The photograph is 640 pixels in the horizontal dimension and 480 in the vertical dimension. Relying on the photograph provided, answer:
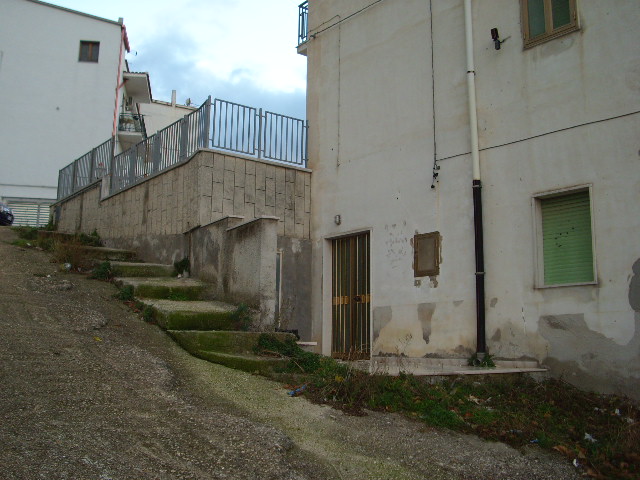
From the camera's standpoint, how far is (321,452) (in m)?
5.27

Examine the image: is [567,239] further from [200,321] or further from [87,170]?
[87,170]

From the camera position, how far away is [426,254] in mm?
9680

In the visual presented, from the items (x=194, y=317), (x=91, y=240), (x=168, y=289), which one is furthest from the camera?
(x=91, y=240)

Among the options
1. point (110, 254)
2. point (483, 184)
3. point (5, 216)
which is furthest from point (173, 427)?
point (5, 216)

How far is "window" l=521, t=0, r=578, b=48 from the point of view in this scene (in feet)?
27.5

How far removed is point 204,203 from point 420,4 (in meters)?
5.02

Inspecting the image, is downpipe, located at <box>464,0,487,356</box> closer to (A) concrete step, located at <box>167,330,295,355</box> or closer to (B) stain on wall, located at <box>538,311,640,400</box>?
(B) stain on wall, located at <box>538,311,640,400</box>

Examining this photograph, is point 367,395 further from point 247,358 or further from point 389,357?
point 389,357

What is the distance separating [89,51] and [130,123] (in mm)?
3563

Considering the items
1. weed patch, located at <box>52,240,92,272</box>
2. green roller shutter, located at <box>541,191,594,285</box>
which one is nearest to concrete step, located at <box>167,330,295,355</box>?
green roller shutter, located at <box>541,191,594,285</box>

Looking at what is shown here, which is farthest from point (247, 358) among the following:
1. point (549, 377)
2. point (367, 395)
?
point (549, 377)

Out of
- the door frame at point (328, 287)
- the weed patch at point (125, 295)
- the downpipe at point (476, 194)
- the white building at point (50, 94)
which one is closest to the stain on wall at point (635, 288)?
the downpipe at point (476, 194)

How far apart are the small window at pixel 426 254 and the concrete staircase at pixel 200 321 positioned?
2611 mm

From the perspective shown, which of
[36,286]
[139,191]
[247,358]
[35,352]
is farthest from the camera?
[139,191]
